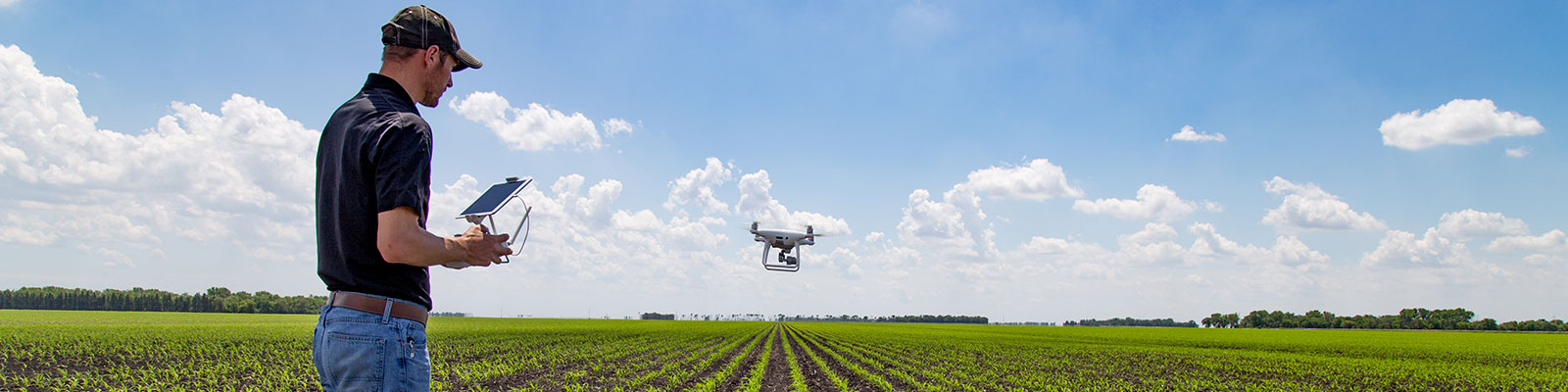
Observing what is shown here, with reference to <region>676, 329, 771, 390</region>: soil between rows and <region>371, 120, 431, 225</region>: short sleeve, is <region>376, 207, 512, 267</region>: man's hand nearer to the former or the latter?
<region>371, 120, 431, 225</region>: short sleeve

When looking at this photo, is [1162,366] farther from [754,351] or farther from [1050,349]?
[754,351]

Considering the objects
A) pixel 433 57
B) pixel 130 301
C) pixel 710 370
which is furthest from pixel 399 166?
pixel 130 301

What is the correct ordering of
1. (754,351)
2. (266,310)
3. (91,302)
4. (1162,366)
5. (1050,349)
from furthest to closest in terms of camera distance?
1. (266,310)
2. (91,302)
3. (1050,349)
4. (754,351)
5. (1162,366)

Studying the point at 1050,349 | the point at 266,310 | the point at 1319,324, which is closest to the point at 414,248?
the point at 1050,349

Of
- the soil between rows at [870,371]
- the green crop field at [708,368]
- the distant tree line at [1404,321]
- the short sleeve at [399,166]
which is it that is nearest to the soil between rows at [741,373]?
the green crop field at [708,368]

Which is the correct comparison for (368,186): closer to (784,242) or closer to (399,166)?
(399,166)

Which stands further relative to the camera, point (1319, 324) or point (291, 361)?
point (1319, 324)
